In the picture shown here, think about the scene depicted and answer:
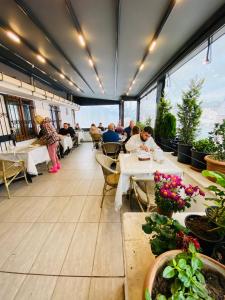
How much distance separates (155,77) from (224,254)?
5.58 metres

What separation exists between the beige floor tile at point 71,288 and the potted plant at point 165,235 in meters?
1.14

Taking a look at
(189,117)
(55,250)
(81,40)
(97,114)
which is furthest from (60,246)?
(97,114)

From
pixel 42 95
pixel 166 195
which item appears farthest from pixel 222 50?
pixel 42 95

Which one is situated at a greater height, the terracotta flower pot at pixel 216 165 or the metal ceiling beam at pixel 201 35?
the metal ceiling beam at pixel 201 35

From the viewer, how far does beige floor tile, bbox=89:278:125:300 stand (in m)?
1.30

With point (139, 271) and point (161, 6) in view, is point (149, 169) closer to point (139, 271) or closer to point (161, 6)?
point (139, 271)

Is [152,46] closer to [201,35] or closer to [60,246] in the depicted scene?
[201,35]

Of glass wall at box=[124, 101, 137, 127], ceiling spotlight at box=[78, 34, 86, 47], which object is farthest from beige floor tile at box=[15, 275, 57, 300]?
glass wall at box=[124, 101, 137, 127]

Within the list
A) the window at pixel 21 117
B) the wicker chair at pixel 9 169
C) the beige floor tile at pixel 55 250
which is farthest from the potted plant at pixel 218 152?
the window at pixel 21 117

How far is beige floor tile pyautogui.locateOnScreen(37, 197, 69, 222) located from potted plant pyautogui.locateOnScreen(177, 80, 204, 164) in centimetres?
232

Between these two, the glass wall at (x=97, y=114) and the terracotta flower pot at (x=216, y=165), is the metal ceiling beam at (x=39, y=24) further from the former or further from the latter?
the glass wall at (x=97, y=114)

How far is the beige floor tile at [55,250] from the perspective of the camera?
1.56 m

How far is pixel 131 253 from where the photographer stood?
0.82 m

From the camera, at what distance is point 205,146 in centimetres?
232
